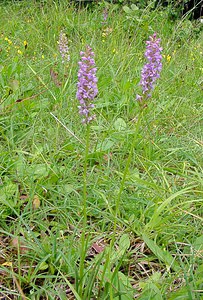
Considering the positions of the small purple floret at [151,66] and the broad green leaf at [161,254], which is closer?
the small purple floret at [151,66]

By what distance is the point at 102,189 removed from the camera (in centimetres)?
179

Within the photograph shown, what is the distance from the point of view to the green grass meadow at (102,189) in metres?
1.31

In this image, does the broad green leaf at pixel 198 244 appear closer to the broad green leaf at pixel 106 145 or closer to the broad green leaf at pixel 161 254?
the broad green leaf at pixel 161 254

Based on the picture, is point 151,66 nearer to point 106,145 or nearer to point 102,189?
point 102,189

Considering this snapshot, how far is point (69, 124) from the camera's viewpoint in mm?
2229

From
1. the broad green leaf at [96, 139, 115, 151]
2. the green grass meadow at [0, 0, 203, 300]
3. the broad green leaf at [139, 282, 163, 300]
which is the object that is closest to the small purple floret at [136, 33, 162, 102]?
the green grass meadow at [0, 0, 203, 300]

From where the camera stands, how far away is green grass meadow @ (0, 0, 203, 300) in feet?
4.30

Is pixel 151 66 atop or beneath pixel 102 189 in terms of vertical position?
atop

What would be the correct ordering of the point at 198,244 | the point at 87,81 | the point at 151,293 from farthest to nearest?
1. the point at 198,244
2. the point at 151,293
3. the point at 87,81

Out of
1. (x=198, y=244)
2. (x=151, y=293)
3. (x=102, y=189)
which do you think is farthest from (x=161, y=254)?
(x=102, y=189)

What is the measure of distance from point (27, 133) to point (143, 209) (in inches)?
30.3

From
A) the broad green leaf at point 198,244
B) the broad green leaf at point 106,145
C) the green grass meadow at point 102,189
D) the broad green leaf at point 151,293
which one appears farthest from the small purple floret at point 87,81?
the broad green leaf at point 106,145

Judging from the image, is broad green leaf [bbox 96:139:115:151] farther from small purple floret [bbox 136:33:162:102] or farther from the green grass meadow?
small purple floret [bbox 136:33:162:102]

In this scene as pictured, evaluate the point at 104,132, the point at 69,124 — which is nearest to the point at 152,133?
the point at 104,132
